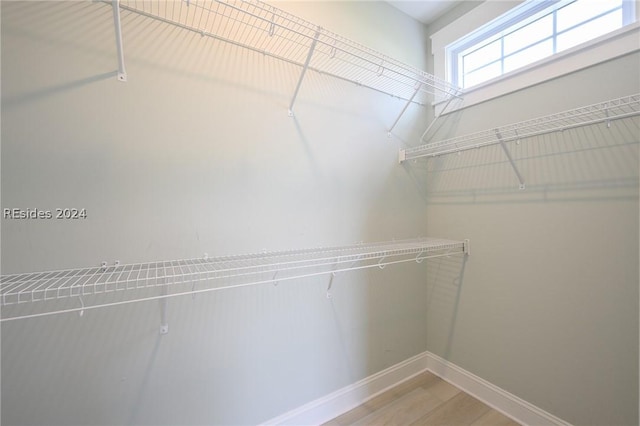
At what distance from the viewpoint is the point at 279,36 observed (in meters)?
1.13

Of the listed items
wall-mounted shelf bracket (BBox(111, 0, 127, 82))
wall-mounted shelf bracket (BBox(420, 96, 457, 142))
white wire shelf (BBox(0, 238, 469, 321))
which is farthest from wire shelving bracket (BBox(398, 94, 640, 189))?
wall-mounted shelf bracket (BBox(111, 0, 127, 82))

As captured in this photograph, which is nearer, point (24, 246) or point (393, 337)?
point (24, 246)

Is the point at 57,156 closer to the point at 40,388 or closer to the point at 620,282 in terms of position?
the point at 40,388

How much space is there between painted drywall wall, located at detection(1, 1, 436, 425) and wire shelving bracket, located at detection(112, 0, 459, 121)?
47 millimetres

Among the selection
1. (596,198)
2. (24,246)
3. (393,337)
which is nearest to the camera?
(24,246)

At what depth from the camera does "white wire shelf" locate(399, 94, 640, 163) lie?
3.29 feet

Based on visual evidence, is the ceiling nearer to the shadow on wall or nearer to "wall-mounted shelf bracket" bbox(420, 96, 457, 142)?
"wall-mounted shelf bracket" bbox(420, 96, 457, 142)

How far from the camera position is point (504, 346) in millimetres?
1431

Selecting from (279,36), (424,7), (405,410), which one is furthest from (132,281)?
(424,7)

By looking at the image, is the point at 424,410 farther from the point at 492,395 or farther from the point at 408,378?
the point at 492,395

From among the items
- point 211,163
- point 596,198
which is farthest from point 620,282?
point 211,163

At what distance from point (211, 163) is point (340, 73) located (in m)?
0.87

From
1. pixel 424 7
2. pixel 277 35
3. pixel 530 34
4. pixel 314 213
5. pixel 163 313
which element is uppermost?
pixel 424 7

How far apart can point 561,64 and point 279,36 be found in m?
1.32
